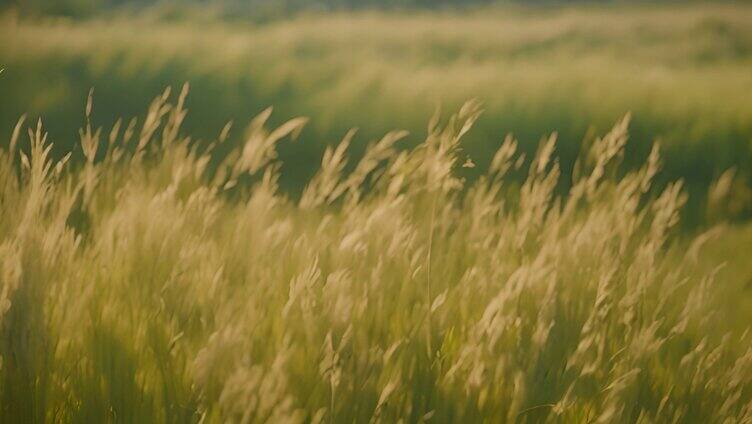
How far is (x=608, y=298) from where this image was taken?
4.52 feet

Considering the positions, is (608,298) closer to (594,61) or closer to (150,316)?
(594,61)

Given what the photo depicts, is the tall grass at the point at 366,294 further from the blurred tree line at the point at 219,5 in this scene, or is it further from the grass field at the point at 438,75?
the blurred tree line at the point at 219,5

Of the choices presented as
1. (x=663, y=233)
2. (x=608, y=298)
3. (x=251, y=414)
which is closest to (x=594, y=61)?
(x=663, y=233)

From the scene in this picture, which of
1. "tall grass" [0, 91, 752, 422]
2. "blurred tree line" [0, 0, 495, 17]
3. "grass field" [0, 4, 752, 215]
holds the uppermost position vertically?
"blurred tree line" [0, 0, 495, 17]

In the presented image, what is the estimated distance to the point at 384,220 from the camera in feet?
4.54

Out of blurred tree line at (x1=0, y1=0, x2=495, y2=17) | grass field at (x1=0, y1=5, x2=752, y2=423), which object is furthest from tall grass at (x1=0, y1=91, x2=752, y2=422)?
blurred tree line at (x1=0, y1=0, x2=495, y2=17)

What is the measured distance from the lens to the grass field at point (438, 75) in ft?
4.85

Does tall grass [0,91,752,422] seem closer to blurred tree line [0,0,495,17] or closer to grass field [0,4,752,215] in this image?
grass field [0,4,752,215]

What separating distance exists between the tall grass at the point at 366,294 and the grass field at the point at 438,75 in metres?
0.05

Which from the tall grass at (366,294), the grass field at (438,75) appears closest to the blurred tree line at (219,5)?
the grass field at (438,75)

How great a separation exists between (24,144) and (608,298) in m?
1.24

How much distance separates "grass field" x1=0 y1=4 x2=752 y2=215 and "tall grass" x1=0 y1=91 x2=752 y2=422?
0.15 feet

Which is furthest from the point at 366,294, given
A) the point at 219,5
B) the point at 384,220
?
the point at 219,5

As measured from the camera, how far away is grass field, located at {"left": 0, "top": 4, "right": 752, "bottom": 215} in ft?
4.85
